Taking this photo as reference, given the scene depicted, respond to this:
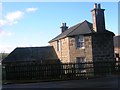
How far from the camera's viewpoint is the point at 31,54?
40.2 metres

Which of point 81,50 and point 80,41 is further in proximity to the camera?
point 80,41

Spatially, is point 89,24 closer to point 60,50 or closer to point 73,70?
point 60,50

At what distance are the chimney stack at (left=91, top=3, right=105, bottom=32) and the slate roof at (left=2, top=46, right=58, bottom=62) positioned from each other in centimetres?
966

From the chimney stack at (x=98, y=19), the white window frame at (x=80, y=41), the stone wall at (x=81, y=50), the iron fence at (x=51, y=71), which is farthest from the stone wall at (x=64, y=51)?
the iron fence at (x=51, y=71)

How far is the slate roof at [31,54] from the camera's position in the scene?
3847cm

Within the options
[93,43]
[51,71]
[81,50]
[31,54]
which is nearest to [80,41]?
[81,50]

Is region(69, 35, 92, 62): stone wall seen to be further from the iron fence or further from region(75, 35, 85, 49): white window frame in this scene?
the iron fence

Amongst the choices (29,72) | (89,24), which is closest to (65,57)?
(89,24)

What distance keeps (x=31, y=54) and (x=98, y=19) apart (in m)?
12.9

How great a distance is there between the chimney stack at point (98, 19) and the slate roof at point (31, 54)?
966cm

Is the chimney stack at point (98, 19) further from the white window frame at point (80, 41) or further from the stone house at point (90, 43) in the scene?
the white window frame at point (80, 41)

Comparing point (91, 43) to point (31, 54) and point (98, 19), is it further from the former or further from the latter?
point (31, 54)

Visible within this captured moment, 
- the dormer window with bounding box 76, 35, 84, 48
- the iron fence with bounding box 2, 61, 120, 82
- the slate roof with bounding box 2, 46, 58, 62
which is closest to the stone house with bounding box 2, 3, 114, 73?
the dormer window with bounding box 76, 35, 84, 48

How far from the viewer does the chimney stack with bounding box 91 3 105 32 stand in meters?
32.3
